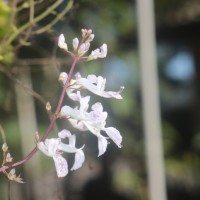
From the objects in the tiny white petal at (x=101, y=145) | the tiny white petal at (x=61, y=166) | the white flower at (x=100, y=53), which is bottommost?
the tiny white petal at (x=61, y=166)

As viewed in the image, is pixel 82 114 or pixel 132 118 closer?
pixel 82 114

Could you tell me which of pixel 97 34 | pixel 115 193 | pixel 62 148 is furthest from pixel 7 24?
pixel 115 193

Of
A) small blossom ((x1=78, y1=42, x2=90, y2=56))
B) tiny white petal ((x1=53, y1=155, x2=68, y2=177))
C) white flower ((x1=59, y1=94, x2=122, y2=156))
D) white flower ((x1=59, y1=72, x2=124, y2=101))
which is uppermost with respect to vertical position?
small blossom ((x1=78, y1=42, x2=90, y2=56))

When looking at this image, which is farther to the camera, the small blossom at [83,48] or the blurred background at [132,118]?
the blurred background at [132,118]

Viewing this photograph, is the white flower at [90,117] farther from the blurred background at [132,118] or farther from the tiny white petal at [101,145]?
the blurred background at [132,118]

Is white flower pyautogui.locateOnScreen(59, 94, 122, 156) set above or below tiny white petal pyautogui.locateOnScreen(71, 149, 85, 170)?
above

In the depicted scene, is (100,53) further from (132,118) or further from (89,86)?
(132,118)

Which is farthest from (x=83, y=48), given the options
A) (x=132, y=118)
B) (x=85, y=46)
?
(x=132, y=118)

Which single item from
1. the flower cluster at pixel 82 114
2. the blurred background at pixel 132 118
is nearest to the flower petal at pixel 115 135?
the flower cluster at pixel 82 114

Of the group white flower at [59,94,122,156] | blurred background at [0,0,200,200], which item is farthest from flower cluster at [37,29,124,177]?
blurred background at [0,0,200,200]

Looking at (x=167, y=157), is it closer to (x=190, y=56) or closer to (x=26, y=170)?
(x=190, y=56)

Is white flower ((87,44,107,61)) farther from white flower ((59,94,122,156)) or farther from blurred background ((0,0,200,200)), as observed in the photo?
blurred background ((0,0,200,200))
